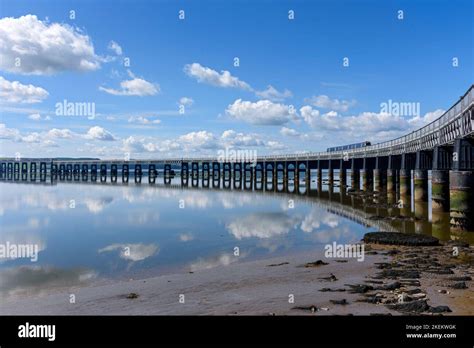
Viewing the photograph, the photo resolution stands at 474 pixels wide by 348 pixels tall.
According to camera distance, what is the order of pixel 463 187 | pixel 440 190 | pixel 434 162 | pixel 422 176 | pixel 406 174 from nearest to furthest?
1. pixel 463 187
2. pixel 440 190
3. pixel 434 162
4. pixel 422 176
5. pixel 406 174

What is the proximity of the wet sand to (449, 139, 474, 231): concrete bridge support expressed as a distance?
10935 millimetres

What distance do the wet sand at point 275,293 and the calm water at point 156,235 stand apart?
200 centimetres

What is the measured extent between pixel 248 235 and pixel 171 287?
45.0ft

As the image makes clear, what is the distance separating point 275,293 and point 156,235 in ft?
52.3

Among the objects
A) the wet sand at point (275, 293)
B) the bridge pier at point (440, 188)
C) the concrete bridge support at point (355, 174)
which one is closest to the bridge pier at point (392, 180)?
the concrete bridge support at point (355, 174)

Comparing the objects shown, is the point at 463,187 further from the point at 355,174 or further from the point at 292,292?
the point at 355,174

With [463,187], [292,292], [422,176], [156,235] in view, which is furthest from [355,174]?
[292,292]

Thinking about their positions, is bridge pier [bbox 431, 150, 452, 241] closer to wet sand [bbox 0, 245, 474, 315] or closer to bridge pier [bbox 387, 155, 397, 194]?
wet sand [bbox 0, 245, 474, 315]

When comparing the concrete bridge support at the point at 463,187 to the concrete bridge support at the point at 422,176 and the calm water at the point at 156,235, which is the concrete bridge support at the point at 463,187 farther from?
the concrete bridge support at the point at 422,176

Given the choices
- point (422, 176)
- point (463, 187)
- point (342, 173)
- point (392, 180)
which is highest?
point (342, 173)

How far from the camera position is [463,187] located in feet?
94.3

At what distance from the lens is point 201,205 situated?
165 feet

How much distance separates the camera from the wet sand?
1212 centimetres

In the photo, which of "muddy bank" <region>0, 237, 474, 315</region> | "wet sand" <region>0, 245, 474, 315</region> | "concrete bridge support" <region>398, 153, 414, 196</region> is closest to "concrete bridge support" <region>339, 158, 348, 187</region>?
"concrete bridge support" <region>398, 153, 414, 196</region>
